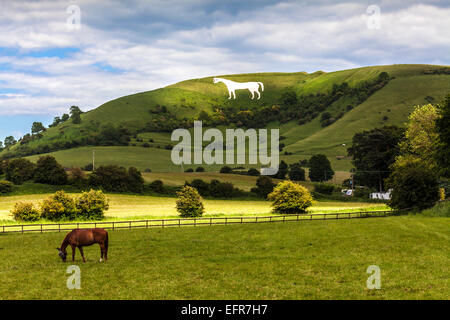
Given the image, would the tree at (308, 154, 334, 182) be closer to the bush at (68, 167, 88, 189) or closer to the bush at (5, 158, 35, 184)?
the bush at (68, 167, 88, 189)

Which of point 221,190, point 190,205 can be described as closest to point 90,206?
point 190,205

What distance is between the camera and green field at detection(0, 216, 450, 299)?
1955 centimetres

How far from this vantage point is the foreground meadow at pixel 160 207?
251ft

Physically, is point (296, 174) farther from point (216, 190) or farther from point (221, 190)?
point (216, 190)

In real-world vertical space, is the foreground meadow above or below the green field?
below

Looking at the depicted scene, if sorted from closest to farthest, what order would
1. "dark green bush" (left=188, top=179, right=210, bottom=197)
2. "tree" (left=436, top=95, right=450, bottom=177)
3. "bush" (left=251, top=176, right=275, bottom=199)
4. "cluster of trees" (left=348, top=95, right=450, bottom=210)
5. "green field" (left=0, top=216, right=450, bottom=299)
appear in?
"green field" (left=0, top=216, right=450, bottom=299) < "tree" (left=436, top=95, right=450, bottom=177) < "cluster of trees" (left=348, top=95, right=450, bottom=210) < "dark green bush" (left=188, top=179, right=210, bottom=197) < "bush" (left=251, top=176, right=275, bottom=199)

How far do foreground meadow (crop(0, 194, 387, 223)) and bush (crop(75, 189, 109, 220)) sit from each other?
7.98ft

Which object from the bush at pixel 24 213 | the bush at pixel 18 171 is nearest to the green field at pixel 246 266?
the bush at pixel 24 213

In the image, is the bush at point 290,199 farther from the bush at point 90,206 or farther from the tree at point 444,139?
the bush at point 90,206

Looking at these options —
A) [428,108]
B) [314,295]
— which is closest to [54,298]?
[314,295]

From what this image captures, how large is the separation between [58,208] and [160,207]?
24.0 metres

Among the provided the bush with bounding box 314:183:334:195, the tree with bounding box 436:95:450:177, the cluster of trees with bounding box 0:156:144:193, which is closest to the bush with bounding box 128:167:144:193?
the cluster of trees with bounding box 0:156:144:193

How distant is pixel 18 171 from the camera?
326ft
